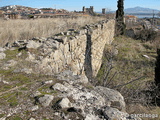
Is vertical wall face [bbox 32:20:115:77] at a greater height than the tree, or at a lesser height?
lesser

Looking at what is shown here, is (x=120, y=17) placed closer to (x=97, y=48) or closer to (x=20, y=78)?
(x=97, y=48)

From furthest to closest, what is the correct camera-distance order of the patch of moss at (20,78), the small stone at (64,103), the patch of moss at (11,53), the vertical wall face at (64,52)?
the vertical wall face at (64,52)
the patch of moss at (11,53)
the patch of moss at (20,78)
the small stone at (64,103)

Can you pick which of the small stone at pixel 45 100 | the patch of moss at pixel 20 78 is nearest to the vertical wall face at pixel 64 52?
the patch of moss at pixel 20 78

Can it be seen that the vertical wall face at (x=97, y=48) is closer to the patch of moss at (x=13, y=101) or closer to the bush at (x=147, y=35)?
the patch of moss at (x=13, y=101)

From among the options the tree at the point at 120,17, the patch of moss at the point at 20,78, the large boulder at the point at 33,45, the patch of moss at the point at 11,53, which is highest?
the tree at the point at 120,17

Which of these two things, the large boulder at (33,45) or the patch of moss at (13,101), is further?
the large boulder at (33,45)

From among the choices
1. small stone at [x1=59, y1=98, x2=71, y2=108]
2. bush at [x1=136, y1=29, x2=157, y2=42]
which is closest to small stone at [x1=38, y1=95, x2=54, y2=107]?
small stone at [x1=59, y1=98, x2=71, y2=108]

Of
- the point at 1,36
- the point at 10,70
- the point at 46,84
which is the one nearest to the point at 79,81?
the point at 46,84

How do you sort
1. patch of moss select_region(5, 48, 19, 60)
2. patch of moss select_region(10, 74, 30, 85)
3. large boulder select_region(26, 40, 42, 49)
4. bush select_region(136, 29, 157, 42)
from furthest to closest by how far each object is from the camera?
bush select_region(136, 29, 157, 42) < large boulder select_region(26, 40, 42, 49) < patch of moss select_region(5, 48, 19, 60) < patch of moss select_region(10, 74, 30, 85)

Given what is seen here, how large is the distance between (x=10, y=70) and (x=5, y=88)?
0.66 meters

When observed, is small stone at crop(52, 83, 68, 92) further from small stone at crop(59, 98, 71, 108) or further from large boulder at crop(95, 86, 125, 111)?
large boulder at crop(95, 86, 125, 111)

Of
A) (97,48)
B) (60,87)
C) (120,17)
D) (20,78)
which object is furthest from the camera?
(120,17)

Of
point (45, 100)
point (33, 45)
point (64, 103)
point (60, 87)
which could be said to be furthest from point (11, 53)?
point (64, 103)

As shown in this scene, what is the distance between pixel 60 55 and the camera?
410 centimetres
